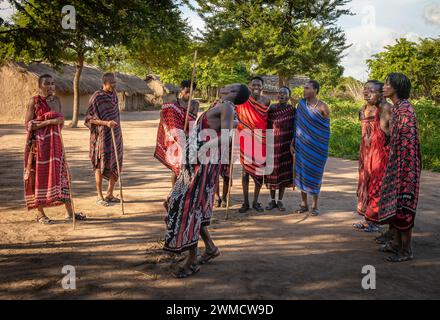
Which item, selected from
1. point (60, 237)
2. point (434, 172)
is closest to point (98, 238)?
point (60, 237)

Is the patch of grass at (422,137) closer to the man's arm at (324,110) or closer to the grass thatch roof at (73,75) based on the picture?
the man's arm at (324,110)

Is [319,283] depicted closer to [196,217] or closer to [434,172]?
[196,217]

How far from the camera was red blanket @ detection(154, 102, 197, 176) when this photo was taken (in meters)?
5.72

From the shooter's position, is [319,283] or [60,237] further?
[60,237]

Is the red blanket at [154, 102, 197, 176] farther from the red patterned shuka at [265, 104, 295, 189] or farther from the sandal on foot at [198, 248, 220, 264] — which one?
the sandal on foot at [198, 248, 220, 264]

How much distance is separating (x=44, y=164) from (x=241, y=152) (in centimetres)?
283

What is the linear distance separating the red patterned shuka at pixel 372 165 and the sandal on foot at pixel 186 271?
2112 mm

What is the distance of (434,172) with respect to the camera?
9227 mm

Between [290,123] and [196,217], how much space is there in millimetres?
2991

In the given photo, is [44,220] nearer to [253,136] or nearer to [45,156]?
[45,156]

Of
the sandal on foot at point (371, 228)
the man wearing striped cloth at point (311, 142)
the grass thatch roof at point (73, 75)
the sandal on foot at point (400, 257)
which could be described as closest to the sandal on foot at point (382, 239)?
the sandal on foot at point (371, 228)

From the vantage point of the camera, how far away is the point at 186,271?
3631 millimetres

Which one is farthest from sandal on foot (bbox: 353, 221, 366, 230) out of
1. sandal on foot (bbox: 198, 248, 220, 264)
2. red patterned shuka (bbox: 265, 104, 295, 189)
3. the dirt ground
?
sandal on foot (bbox: 198, 248, 220, 264)

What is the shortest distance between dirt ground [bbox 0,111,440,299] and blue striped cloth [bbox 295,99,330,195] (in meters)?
0.52
